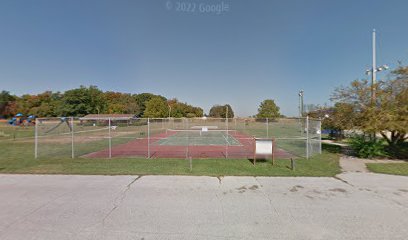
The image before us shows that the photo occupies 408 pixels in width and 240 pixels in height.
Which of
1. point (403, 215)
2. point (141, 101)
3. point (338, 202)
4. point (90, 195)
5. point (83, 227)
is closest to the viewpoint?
point (83, 227)

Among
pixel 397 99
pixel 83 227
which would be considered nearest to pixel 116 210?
pixel 83 227

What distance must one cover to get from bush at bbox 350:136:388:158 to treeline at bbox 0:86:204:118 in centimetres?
5751

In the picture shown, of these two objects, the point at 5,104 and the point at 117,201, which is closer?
the point at 117,201

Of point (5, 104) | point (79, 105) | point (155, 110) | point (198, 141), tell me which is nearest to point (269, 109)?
point (155, 110)

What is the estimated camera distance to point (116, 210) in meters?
4.35

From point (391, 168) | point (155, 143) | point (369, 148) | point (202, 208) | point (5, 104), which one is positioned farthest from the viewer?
point (5, 104)

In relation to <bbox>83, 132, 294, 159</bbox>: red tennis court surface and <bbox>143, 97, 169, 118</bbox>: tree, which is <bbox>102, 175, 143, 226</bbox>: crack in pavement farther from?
<bbox>143, 97, 169, 118</bbox>: tree

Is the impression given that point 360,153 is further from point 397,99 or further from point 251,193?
point 251,193

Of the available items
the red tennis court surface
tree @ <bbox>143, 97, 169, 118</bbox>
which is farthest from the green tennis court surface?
tree @ <bbox>143, 97, 169, 118</bbox>

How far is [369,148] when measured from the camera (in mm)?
10578

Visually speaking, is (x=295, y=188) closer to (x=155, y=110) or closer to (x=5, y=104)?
(x=155, y=110)

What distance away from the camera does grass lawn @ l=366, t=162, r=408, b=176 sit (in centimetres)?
771

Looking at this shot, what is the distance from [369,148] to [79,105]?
78.0 m

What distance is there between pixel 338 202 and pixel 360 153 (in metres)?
8.07
